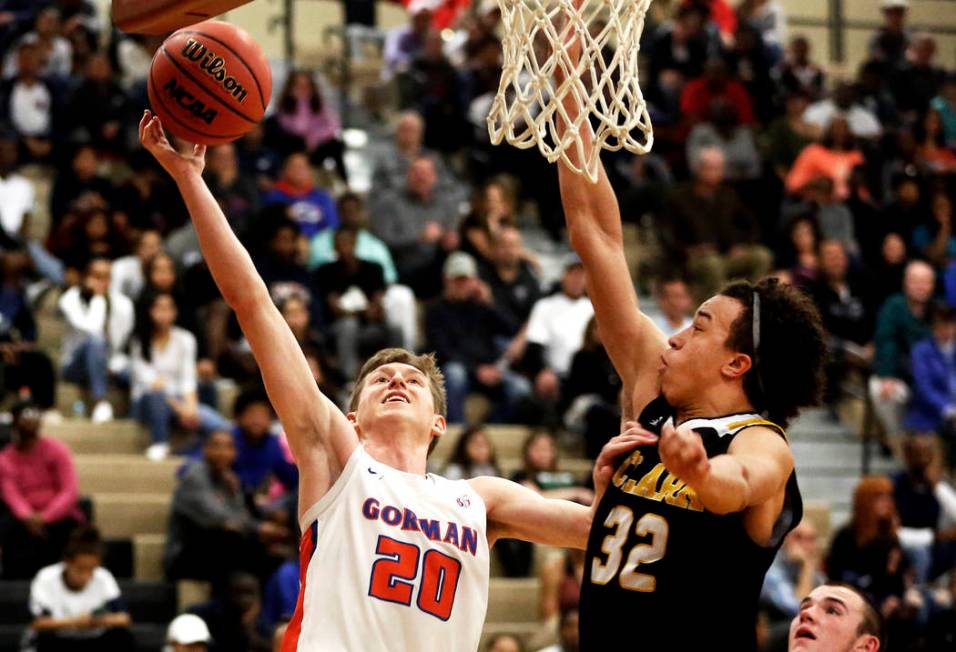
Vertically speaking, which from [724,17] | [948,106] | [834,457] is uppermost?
[724,17]

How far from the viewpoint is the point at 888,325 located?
12.2m

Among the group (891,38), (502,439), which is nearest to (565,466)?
(502,439)

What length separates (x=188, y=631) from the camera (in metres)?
8.38

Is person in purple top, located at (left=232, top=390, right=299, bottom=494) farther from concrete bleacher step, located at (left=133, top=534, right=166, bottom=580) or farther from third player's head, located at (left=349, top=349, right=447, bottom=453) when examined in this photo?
third player's head, located at (left=349, top=349, right=447, bottom=453)

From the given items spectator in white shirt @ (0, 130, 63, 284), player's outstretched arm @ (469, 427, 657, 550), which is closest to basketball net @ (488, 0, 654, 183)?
player's outstretched arm @ (469, 427, 657, 550)

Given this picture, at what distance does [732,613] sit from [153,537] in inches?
254

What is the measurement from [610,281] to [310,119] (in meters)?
9.54

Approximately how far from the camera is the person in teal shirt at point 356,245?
11.9 meters

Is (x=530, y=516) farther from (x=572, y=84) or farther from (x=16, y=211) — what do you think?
(x=16, y=211)

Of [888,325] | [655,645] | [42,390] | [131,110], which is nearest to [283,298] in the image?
[42,390]

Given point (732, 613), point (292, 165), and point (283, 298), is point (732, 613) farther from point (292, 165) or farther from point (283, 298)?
point (292, 165)

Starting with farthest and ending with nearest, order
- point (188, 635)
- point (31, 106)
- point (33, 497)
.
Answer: point (31, 106), point (33, 497), point (188, 635)

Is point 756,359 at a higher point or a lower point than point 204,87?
lower

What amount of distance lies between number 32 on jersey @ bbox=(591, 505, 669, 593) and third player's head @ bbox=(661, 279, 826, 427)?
0.34m
